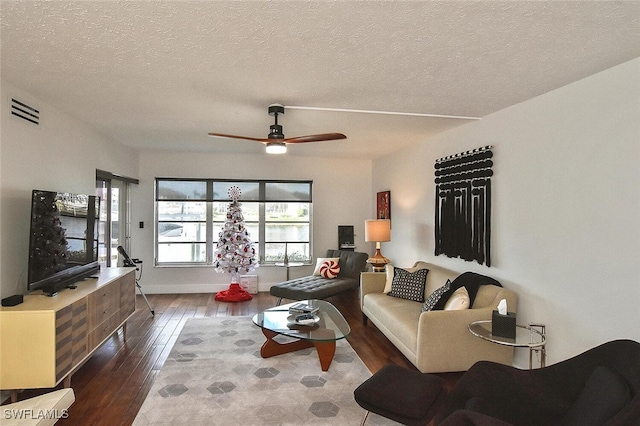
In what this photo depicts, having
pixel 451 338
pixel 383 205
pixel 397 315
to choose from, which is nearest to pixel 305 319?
pixel 397 315

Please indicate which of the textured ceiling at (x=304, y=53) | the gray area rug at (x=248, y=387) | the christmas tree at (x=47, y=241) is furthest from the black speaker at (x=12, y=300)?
the textured ceiling at (x=304, y=53)

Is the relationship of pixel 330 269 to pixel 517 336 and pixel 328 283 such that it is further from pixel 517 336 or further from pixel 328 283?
pixel 517 336

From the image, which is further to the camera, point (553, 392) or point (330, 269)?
point (330, 269)

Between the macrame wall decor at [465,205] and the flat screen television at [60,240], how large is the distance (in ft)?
13.2

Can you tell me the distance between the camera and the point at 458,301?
3.37m

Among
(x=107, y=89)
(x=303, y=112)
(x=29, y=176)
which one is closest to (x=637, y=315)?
(x=303, y=112)

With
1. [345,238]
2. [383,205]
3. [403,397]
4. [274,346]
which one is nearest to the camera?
[403,397]

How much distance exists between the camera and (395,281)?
15.5 feet

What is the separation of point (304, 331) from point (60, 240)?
239 cm

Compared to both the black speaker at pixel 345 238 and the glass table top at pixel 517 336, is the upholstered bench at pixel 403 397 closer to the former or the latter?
the glass table top at pixel 517 336

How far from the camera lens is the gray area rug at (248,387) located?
8.97 feet

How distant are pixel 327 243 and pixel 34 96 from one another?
16.6ft

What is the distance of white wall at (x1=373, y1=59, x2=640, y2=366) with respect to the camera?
2482mm

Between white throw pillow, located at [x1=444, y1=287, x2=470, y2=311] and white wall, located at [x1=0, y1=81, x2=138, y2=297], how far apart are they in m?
3.82
